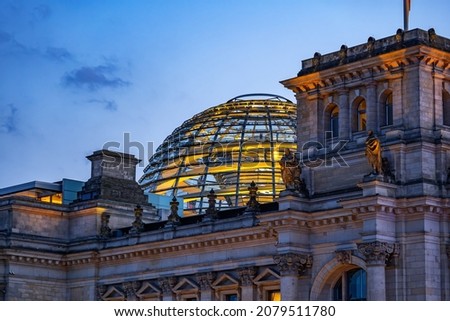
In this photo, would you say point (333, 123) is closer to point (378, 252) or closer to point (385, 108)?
point (385, 108)

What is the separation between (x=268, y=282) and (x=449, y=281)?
1139 cm

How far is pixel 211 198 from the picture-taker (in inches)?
2972

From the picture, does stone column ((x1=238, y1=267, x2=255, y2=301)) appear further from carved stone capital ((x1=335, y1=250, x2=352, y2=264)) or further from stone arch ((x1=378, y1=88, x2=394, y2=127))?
stone arch ((x1=378, y1=88, x2=394, y2=127))

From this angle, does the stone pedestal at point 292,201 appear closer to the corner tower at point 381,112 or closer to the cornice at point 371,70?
the corner tower at point 381,112

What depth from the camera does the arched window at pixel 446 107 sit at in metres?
65.1

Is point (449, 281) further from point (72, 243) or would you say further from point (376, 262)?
point (72, 243)

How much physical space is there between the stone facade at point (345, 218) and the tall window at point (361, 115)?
0.08 m

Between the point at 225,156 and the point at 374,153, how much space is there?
39.5 metres

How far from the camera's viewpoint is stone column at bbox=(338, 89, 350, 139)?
2633 inches

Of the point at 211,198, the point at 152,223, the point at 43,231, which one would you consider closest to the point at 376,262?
the point at 211,198

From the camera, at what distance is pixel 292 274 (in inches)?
2586

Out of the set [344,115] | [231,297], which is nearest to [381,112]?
[344,115]

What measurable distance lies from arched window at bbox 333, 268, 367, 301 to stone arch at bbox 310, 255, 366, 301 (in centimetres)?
32

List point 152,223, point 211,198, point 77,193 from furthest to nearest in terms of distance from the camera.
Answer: point 77,193 → point 152,223 → point 211,198
